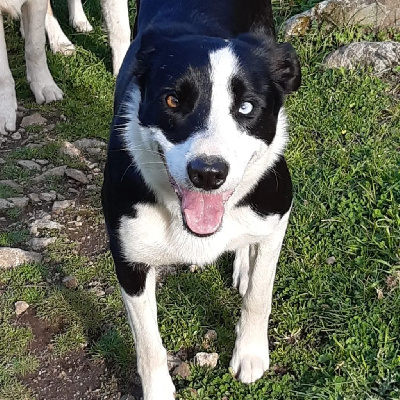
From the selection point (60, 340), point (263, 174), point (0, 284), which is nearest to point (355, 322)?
point (263, 174)

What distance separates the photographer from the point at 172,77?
2416 mm

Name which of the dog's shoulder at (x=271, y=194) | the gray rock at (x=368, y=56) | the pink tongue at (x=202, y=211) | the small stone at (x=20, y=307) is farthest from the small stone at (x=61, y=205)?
the gray rock at (x=368, y=56)

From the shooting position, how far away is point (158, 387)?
116 inches

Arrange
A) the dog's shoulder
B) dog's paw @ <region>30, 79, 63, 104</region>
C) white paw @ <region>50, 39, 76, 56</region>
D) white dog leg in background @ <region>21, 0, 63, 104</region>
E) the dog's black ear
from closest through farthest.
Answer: the dog's black ear
the dog's shoulder
white dog leg in background @ <region>21, 0, 63, 104</region>
dog's paw @ <region>30, 79, 63, 104</region>
white paw @ <region>50, 39, 76, 56</region>

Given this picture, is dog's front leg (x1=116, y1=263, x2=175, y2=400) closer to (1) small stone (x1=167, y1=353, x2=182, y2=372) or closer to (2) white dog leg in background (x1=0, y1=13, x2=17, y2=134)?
(1) small stone (x1=167, y1=353, x2=182, y2=372)

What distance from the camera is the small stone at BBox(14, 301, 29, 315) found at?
348cm

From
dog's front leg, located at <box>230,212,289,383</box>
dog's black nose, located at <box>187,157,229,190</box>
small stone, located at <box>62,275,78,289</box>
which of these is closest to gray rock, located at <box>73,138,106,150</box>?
small stone, located at <box>62,275,78,289</box>

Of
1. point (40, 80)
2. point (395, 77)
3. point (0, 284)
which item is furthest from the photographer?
point (40, 80)

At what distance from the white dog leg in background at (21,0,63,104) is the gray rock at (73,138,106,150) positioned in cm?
63

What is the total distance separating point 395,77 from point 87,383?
2.80 metres

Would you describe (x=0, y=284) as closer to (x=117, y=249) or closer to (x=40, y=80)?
(x=117, y=249)

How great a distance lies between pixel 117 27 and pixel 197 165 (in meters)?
3.39

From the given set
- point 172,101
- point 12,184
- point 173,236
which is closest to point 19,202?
point 12,184

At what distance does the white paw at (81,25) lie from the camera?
19.9ft
